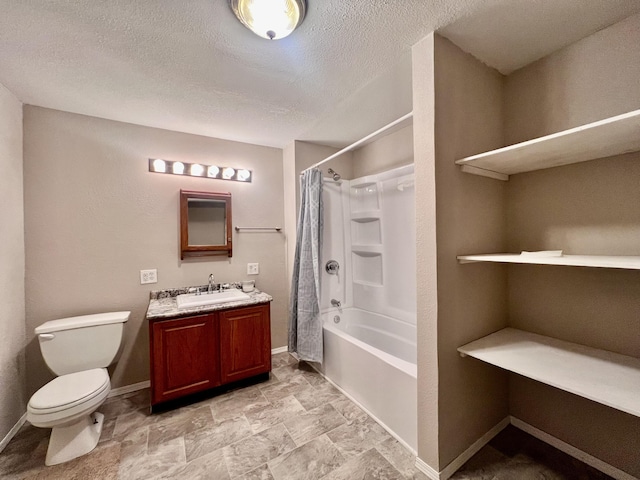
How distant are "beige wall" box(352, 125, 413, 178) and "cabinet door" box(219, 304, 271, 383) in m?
1.88

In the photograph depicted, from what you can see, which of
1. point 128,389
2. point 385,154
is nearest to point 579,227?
point 385,154

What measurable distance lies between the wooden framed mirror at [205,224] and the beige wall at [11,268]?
1.05m

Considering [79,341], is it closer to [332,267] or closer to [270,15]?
[332,267]

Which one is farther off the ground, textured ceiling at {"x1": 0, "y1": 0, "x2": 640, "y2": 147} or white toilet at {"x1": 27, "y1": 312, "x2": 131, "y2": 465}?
textured ceiling at {"x1": 0, "y1": 0, "x2": 640, "y2": 147}

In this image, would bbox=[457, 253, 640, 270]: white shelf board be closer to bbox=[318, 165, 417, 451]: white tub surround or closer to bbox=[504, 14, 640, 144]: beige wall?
bbox=[504, 14, 640, 144]: beige wall

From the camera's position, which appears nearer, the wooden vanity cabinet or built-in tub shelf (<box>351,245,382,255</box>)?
the wooden vanity cabinet

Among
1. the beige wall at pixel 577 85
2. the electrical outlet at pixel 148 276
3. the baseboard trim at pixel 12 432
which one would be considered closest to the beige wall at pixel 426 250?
the beige wall at pixel 577 85

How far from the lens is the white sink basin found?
2133 mm

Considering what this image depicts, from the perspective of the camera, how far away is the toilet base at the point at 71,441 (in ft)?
5.03

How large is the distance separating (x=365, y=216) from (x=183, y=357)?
7.07ft

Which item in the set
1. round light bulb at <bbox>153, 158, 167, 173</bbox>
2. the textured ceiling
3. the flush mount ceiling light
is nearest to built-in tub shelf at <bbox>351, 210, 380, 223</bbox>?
the textured ceiling

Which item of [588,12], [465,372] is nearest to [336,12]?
[588,12]

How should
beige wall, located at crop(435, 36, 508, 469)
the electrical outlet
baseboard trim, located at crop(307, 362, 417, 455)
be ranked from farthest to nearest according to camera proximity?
the electrical outlet, baseboard trim, located at crop(307, 362, 417, 455), beige wall, located at crop(435, 36, 508, 469)

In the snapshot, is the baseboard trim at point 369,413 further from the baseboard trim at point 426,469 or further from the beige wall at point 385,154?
the beige wall at point 385,154
